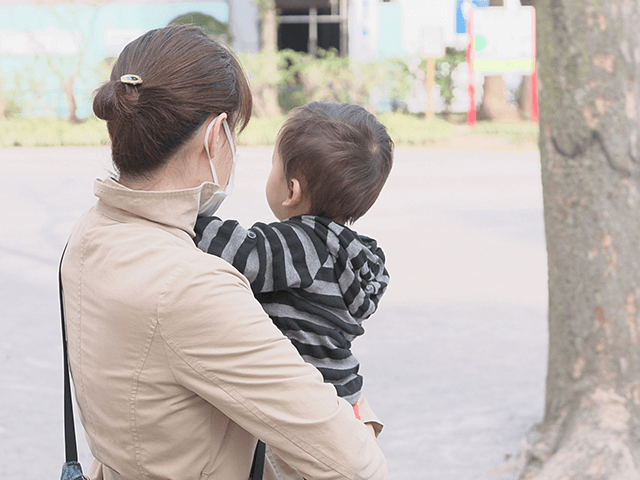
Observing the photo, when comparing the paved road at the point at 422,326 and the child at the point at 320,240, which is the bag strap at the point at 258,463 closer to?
the child at the point at 320,240

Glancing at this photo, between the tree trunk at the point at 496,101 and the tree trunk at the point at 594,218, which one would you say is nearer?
the tree trunk at the point at 594,218

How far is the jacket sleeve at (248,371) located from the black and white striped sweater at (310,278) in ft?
1.00

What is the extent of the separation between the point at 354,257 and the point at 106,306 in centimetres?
59

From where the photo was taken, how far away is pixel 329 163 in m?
1.68

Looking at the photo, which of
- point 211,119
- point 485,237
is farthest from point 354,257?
point 485,237

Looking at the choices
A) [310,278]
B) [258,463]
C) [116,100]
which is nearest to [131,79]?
[116,100]

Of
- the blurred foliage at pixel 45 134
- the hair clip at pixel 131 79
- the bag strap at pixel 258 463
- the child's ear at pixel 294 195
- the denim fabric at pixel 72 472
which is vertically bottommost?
the denim fabric at pixel 72 472

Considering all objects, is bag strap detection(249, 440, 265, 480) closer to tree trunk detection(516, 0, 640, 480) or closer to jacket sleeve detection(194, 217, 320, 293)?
jacket sleeve detection(194, 217, 320, 293)

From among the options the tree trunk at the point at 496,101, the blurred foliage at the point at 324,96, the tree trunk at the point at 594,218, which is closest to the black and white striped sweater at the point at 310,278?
the tree trunk at the point at 594,218

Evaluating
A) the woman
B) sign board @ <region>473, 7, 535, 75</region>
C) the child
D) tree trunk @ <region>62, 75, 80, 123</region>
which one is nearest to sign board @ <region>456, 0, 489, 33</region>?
sign board @ <region>473, 7, 535, 75</region>

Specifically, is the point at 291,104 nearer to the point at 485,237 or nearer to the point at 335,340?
the point at 485,237

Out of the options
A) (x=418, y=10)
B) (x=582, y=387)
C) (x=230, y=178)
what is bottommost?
(x=582, y=387)

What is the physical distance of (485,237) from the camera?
339 inches

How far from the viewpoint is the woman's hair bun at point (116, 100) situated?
1228 mm
